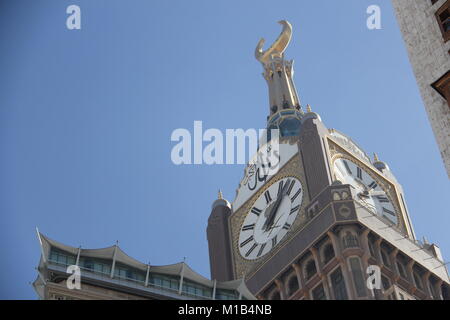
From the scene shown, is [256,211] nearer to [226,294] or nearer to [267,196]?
[267,196]

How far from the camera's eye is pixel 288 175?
254 feet

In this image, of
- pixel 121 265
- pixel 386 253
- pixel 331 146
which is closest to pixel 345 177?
pixel 331 146

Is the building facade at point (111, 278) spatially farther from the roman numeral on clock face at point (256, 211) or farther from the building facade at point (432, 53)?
the roman numeral on clock face at point (256, 211)

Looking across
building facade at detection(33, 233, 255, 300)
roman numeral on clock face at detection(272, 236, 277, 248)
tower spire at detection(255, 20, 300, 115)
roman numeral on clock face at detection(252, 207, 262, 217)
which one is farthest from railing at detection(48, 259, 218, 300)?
tower spire at detection(255, 20, 300, 115)

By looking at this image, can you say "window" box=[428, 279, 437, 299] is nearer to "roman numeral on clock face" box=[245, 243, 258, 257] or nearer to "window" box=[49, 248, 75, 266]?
"roman numeral on clock face" box=[245, 243, 258, 257]

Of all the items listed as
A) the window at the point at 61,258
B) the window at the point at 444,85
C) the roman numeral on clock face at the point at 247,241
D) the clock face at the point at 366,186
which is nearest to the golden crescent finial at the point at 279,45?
the clock face at the point at 366,186

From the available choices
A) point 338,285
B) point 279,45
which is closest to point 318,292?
point 338,285

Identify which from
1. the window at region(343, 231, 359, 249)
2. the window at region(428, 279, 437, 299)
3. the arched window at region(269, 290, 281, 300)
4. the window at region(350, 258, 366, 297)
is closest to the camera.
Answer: the window at region(350, 258, 366, 297)

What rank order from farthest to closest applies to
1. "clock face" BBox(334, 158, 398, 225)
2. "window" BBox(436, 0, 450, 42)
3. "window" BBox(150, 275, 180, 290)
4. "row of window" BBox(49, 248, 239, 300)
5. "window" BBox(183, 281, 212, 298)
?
"clock face" BBox(334, 158, 398, 225) → "window" BBox(183, 281, 212, 298) → "window" BBox(150, 275, 180, 290) → "row of window" BBox(49, 248, 239, 300) → "window" BBox(436, 0, 450, 42)

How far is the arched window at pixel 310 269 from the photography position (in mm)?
70500

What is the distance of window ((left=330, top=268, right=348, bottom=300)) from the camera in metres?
67.1

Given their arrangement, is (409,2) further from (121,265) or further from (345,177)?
(345,177)

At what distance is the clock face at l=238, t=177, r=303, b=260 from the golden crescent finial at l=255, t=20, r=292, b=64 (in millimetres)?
19867
